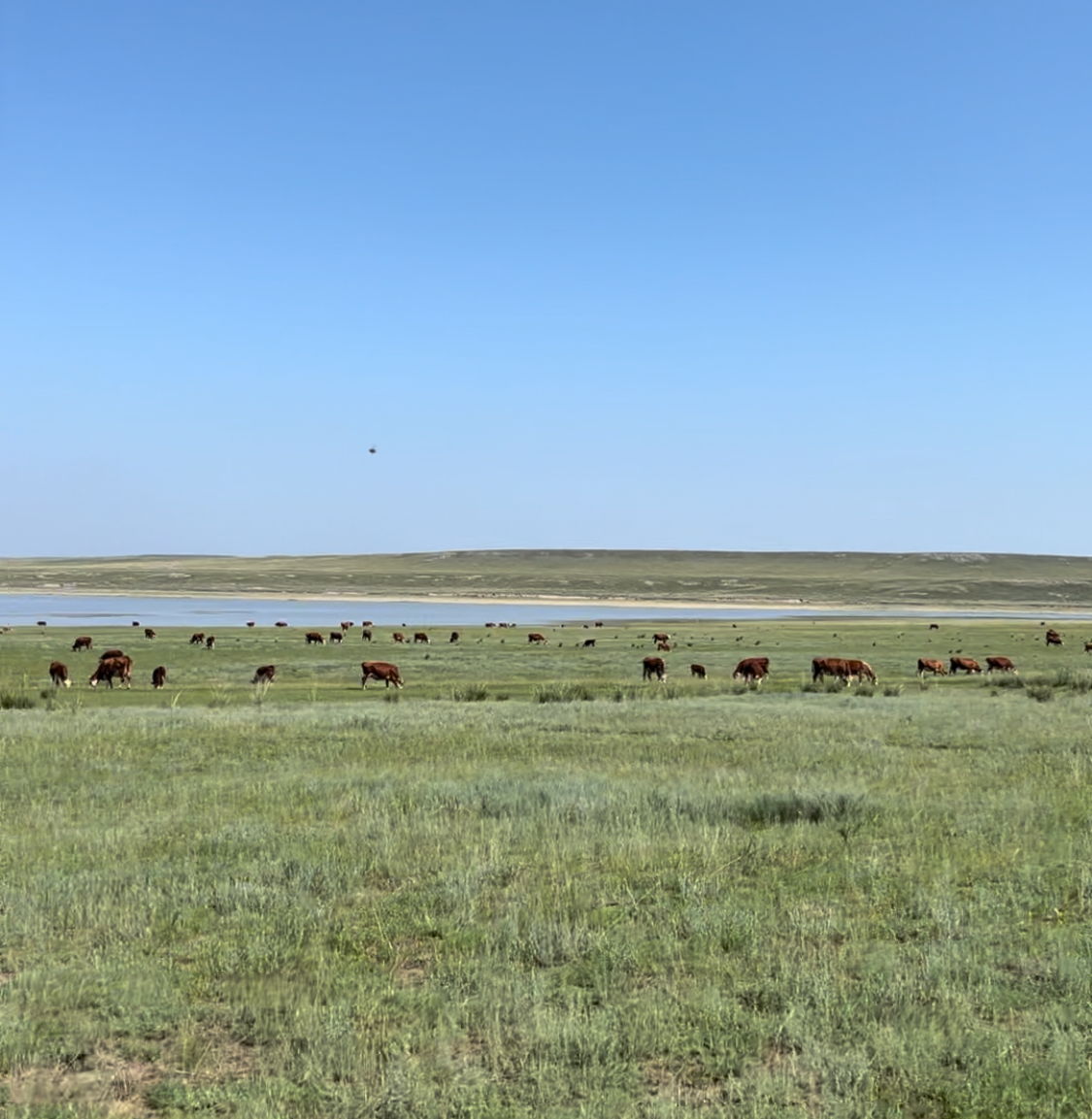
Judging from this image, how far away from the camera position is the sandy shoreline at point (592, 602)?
105625mm

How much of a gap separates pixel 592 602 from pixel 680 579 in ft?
137

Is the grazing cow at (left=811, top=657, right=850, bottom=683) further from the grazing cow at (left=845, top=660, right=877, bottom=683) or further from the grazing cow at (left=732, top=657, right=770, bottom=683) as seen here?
the grazing cow at (left=732, top=657, right=770, bottom=683)

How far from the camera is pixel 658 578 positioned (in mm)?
159250

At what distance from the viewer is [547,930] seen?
7.01 metres

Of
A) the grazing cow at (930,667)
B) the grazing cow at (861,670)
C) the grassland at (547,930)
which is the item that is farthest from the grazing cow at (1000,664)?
A: the grassland at (547,930)

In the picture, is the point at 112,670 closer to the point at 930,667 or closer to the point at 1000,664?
the point at 930,667

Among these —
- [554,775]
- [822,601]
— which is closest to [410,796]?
[554,775]

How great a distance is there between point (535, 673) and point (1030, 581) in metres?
135

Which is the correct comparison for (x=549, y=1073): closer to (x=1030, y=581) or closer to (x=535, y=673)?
(x=535, y=673)

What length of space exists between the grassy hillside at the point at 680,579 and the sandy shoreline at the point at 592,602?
1.23 m

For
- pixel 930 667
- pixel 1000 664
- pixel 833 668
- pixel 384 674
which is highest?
pixel 833 668

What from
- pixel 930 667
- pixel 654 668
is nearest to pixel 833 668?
pixel 654 668

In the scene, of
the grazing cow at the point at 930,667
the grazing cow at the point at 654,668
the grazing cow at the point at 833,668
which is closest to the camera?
the grazing cow at the point at 833,668

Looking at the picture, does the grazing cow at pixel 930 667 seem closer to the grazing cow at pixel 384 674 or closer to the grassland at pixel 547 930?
the grazing cow at pixel 384 674
